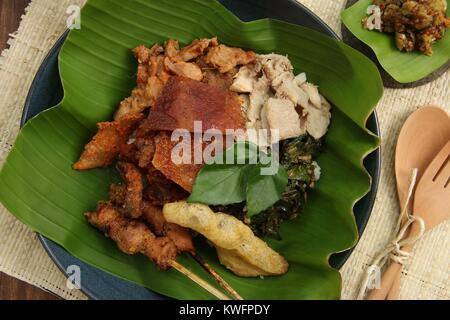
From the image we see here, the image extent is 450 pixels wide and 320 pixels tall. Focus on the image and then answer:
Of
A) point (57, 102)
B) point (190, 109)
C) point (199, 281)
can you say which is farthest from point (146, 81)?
point (199, 281)

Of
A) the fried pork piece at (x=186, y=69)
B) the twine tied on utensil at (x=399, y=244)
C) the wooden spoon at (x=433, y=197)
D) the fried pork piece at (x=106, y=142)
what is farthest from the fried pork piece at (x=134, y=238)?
the wooden spoon at (x=433, y=197)


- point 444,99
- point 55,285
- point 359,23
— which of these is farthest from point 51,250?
point 444,99

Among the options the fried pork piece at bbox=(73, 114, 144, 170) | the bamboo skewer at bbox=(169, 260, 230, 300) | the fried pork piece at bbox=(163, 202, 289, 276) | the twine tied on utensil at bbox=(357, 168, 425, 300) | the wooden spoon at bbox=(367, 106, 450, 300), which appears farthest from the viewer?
the wooden spoon at bbox=(367, 106, 450, 300)

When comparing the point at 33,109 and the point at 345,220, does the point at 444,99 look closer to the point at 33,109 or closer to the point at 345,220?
the point at 345,220

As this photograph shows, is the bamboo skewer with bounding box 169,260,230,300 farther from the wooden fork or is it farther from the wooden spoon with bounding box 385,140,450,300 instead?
the wooden spoon with bounding box 385,140,450,300

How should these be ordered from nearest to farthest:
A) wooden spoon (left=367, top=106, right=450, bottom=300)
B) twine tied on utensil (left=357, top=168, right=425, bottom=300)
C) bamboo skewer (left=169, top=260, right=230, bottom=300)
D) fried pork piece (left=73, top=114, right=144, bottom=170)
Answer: bamboo skewer (left=169, top=260, right=230, bottom=300) → fried pork piece (left=73, top=114, right=144, bottom=170) → twine tied on utensil (left=357, top=168, right=425, bottom=300) → wooden spoon (left=367, top=106, right=450, bottom=300)

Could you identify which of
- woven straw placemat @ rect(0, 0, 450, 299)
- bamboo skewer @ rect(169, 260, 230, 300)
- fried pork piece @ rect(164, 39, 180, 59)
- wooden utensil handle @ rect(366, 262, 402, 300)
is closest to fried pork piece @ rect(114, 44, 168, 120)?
fried pork piece @ rect(164, 39, 180, 59)
